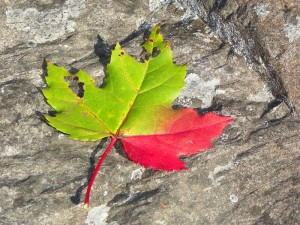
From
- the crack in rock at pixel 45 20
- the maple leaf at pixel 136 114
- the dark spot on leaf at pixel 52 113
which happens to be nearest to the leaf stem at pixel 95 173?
the maple leaf at pixel 136 114

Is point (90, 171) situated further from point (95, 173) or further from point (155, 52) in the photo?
point (155, 52)

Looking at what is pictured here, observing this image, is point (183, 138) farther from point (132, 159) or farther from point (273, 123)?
point (273, 123)

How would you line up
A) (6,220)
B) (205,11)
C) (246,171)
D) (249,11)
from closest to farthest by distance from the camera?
(6,220) < (246,171) < (249,11) < (205,11)

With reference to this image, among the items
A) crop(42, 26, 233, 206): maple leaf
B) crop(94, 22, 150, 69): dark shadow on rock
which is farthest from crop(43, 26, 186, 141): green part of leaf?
crop(94, 22, 150, 69): dark shadow on rock

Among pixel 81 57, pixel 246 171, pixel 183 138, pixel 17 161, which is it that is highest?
pixel 81 57

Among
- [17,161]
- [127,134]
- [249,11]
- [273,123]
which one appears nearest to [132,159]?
[127,134]

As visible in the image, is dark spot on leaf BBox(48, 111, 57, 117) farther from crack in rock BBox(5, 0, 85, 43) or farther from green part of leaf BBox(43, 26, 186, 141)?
crack in rock BBox(5, 0, 85, 43)
